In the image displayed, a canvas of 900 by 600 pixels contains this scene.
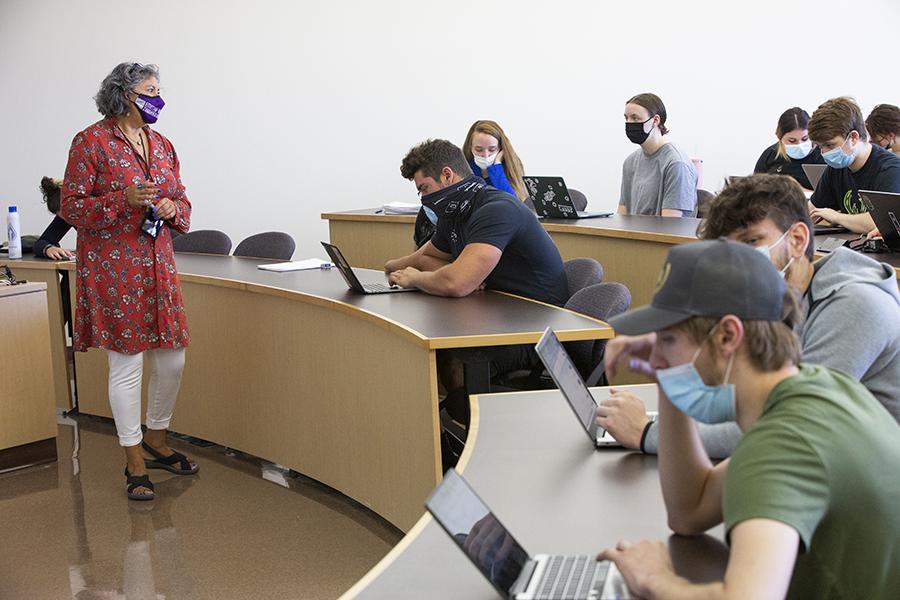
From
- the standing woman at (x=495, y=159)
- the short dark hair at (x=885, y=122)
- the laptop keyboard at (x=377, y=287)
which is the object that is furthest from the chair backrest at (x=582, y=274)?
the short dark hair at (x=885, y=122)

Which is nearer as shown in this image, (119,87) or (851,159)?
(119,87)

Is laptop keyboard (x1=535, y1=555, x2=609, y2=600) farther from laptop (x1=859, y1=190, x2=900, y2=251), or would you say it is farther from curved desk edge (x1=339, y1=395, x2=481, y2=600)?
laptop (x1=859, y1=190, x2=900, y2=251)

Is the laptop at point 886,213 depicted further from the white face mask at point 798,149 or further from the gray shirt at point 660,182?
the white face mask at point 798,149

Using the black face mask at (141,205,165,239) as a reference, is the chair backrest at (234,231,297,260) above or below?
below

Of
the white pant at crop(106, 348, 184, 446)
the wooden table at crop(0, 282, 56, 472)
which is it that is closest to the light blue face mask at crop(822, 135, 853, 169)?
the white pant at crop(106, 348, 184, 446)

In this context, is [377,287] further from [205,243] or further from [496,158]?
[205,243]

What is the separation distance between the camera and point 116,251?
3.99 meters

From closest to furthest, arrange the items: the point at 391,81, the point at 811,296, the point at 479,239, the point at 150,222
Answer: the point at 811,296
the point at 479,239
the point at 150,222
the point at 391,81

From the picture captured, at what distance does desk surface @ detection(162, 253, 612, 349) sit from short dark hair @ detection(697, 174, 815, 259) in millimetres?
1096

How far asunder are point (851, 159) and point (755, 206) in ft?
8.45

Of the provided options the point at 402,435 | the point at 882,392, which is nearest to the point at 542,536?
the point at 882,392

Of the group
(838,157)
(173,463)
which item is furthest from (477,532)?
(838,157)

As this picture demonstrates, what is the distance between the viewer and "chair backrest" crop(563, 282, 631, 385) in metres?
3.28

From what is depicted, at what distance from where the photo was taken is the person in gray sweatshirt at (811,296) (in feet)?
6.34
